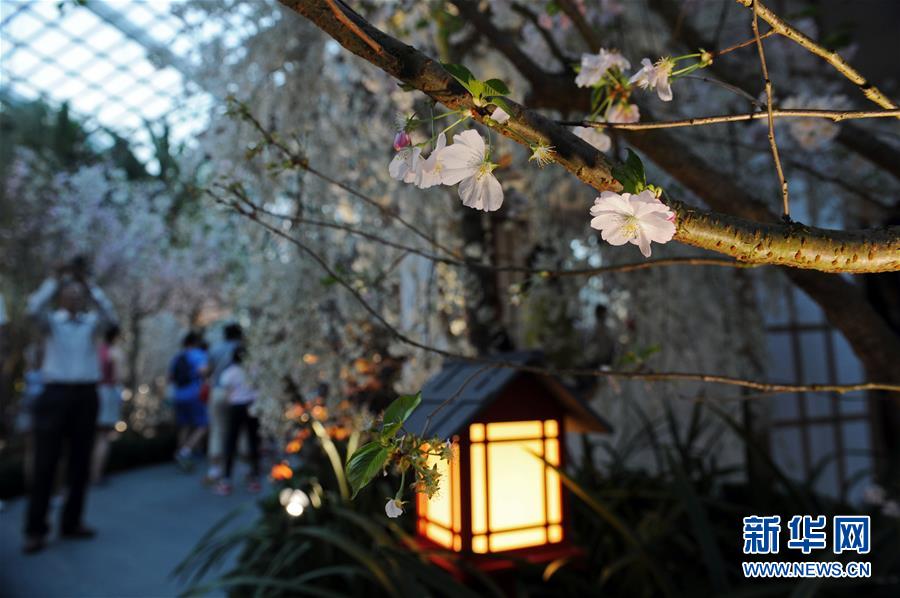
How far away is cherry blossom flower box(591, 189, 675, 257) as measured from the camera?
516 mm

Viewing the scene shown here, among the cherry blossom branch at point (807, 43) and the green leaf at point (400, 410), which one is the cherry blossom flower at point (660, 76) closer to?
the cherry blossom branch at point (807, 43)

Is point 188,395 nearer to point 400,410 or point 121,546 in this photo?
point 121,546

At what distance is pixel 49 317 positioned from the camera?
9.82ft

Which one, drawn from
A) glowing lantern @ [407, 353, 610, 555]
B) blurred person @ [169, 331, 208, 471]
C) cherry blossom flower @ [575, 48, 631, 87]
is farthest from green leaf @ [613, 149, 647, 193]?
blurred person @ [169, 331, 208, 471]

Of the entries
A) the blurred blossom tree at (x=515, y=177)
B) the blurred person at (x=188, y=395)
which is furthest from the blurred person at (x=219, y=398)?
the blurred blossom tree at (x=515, y=177)

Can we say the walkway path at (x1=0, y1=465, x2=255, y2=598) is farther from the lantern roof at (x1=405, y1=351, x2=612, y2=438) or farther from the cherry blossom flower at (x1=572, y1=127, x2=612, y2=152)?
the cherry blossom flower at (x1=572, y1=127, x2=612, y2=152)

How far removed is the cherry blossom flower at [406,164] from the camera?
573 millimetres

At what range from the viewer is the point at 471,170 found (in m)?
0.55

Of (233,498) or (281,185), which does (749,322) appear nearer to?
(281,185)

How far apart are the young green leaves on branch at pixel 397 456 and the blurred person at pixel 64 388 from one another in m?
2.95

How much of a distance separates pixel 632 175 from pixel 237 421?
4175 mm

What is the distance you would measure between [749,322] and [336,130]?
1987 millimetres

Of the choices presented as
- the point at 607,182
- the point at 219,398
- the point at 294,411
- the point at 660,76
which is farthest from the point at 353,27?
the point at 219,398

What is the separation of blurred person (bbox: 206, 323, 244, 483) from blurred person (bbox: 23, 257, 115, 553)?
38.2 inches
